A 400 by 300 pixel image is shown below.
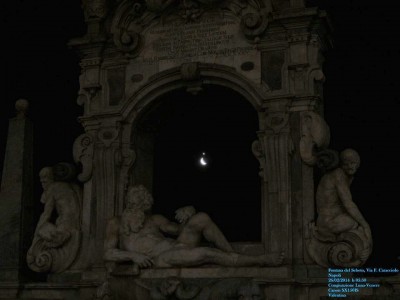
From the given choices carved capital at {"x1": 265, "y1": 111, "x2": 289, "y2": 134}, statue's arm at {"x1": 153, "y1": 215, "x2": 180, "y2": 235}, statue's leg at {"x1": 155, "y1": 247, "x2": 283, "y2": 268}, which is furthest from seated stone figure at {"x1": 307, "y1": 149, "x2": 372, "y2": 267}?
statue's arm at {"x1": 153, "y1": 215, "x2": 180, "y2": 235}

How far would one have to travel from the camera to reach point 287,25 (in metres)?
12.0

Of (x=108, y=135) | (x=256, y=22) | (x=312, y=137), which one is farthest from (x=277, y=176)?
(x=108, y=135)

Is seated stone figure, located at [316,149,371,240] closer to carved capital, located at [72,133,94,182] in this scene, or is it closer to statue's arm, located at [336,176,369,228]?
statue's arm, located at [336,176,369,228]

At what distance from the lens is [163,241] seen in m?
11.7

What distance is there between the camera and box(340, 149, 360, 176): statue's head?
37.0ft

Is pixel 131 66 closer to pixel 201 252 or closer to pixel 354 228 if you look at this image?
pixel 201 252

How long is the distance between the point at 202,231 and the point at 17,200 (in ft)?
10.3

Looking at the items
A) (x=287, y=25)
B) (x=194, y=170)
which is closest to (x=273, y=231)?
(x=287, y=25)

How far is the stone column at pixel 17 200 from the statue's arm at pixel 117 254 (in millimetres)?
1703

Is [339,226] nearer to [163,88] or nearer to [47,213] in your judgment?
[163,88]

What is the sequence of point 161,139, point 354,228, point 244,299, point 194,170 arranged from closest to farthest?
point 244,299
point 354,228
point 161,139
point 194,170

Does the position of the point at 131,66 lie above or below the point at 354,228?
above

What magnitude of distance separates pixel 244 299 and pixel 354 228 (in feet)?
6.23

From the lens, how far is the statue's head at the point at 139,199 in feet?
38.9
